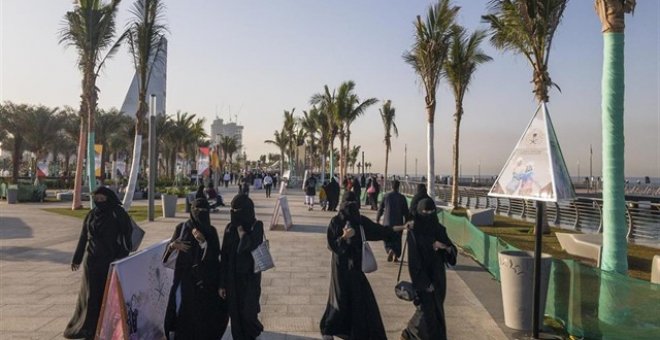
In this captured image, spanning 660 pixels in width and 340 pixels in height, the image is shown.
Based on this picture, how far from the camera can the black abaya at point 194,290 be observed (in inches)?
197

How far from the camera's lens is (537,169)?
18.9 ft

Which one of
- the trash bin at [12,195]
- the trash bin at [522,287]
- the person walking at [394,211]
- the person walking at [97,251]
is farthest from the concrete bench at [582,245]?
the trash bin at [12,195]

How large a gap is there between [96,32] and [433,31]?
42.1 feet

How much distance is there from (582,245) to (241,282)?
26.0 feet

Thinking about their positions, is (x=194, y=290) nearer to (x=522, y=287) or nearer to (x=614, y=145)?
(x=522, y=287)

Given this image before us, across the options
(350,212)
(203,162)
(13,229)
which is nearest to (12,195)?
(203,162)

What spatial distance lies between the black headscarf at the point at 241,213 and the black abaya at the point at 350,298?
0.87 meters

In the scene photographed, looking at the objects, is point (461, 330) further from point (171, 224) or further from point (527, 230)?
point (171, 224)

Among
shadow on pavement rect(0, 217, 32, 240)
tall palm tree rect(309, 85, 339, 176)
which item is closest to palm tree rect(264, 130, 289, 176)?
tall palm tree rect(309, 85, 339, 176)

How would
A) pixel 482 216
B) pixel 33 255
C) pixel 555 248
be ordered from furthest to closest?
pixel 482 216
pixel 555 248
pixel 33 255

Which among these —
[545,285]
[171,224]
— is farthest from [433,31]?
[545,285]

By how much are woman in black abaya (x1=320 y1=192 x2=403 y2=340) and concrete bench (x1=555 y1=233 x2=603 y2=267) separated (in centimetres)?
642

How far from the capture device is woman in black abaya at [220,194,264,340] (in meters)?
5.01

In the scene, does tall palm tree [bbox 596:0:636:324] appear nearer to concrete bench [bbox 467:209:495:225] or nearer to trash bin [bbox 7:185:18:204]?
concrete bench [bbox 467:209:495:225]
